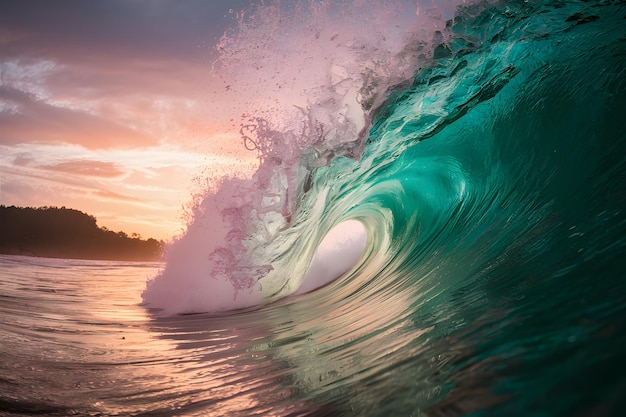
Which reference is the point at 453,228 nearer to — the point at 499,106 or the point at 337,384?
the point at 499,106

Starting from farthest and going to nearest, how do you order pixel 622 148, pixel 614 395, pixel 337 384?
pixel 622 148 → pixel 337 384 → pixel 614 395

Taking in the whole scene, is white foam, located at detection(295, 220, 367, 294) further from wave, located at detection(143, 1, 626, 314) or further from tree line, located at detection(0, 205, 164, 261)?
tree line, located at detection(0, 205, 164, 261)

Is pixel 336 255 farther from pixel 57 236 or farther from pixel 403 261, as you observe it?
pixel 57 236

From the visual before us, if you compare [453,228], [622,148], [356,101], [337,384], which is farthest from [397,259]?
[337,384]

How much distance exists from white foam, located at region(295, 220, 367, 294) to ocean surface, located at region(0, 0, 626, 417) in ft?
0.30

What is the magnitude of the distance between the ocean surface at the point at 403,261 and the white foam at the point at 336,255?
0.30ft

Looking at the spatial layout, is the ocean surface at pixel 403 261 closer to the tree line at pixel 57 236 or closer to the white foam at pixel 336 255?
the white foam at pixel 336 255

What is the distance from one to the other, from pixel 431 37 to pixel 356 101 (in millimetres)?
1081

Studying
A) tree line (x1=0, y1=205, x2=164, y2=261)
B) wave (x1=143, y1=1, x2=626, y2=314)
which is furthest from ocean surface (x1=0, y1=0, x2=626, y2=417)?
tree line (x1=0, y1=205, x2=164, y2=261)

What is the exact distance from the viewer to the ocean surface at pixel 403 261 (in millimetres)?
1650

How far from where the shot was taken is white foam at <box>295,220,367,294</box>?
7.85 meters

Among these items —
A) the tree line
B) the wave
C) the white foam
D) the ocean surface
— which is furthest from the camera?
the tree line

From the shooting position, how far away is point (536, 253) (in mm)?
2652

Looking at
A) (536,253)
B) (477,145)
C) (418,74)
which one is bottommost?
(536,253)
